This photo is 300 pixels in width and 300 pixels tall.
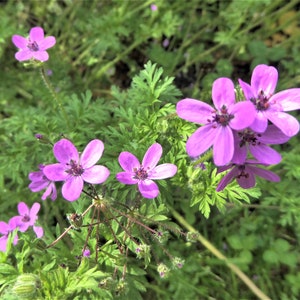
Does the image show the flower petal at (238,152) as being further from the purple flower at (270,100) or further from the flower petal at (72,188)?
the flower petal at (72,188)

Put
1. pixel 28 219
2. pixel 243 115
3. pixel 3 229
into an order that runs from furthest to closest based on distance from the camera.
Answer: pixel 28 219 < pixel 3 229 < pixel 243 115

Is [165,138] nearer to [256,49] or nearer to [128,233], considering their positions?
[128,233]

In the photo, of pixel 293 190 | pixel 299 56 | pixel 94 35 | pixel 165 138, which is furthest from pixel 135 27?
pixel 293 190

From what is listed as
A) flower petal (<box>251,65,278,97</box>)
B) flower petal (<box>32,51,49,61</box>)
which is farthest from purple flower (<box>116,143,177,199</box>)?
flower petal (<box>32,51,49,61</box>)

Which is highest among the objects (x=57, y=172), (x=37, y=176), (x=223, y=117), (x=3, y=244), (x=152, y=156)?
(x=223, y=117)

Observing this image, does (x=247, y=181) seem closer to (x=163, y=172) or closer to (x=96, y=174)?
(x=163, y=172)

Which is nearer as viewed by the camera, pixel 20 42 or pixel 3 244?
pixel 3 244

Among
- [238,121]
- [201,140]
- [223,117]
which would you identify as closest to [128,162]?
[201,140]
